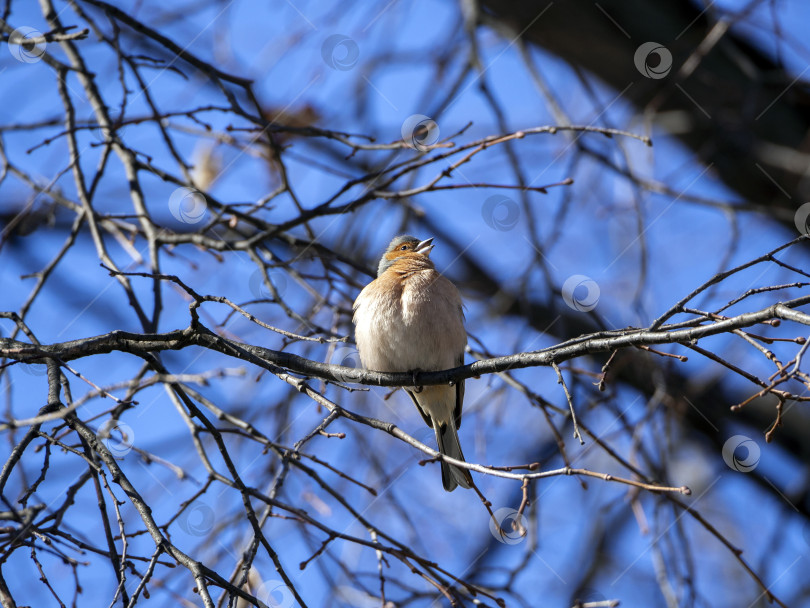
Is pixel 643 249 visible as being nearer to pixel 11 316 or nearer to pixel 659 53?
pixel 659 53

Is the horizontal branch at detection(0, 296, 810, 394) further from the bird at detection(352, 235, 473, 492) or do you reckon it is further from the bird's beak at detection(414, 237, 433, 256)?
the bird's beak at detection(414, 237, 433, 256)

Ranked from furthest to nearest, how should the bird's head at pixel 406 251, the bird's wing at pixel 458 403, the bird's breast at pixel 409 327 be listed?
the bird's head at pixel 406 251, the bird's wing at pixel 458 403, the bird's breast at pixel 409 327

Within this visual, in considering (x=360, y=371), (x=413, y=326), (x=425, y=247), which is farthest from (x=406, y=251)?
(x=360, y=371)

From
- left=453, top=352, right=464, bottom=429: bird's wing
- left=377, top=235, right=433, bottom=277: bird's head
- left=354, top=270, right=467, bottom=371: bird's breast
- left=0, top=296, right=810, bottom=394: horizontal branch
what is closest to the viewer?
left=0, top=296, right=810, bottom=394: horizontal branch

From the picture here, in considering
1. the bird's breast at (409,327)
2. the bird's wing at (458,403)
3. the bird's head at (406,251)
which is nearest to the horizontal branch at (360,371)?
the bird's breast at (409,327)

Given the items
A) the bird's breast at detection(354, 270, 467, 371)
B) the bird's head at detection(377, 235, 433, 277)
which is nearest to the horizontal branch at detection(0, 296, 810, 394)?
the bird's breast at detection(354, 270, 467, 371)

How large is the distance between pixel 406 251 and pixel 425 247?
0.17 m

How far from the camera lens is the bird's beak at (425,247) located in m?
5.12

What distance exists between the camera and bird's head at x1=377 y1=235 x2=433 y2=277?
512cm

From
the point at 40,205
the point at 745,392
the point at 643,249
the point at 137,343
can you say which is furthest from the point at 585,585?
the point at 40,205

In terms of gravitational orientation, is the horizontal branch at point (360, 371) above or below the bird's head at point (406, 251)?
below

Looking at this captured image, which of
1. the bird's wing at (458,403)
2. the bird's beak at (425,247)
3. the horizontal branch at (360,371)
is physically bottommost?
the horizontal branch at (360,371)

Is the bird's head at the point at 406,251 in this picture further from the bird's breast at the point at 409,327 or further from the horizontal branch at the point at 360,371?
the horizontal branch at the point at 360,371

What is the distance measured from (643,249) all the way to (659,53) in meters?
1.64
